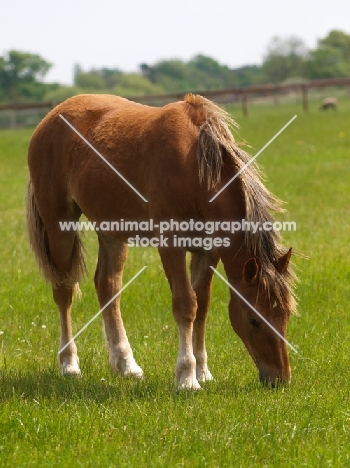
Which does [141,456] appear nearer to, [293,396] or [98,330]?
[293,396]

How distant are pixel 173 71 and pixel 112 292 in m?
83.6

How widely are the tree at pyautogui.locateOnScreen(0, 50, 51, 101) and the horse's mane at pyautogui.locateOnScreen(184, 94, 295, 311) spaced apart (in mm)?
84442

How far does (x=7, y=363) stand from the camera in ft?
19.3

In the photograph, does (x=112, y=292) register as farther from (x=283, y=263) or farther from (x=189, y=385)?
(x=283, y=263)

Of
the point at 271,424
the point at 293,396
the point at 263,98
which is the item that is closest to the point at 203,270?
the point at 293,396

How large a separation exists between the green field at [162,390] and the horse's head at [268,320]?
13 cm

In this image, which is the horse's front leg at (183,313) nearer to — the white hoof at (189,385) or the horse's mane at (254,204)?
the white hoof at (189,385)

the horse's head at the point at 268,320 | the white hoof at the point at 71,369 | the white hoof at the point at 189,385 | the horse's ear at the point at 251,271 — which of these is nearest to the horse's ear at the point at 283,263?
the horse's head at the point at 268,320

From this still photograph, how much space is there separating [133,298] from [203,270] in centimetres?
209

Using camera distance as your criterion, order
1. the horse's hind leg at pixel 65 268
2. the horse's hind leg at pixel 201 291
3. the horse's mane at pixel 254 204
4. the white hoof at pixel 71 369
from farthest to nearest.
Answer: the horse's hind leg at pixel 65 268, the white hoof at pixel 71 369, the horse's hind leg at pixel 201 291, the horse's mane at pixel 254 204

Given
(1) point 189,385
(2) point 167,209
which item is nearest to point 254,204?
(2) point 167,209

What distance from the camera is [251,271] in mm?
4707

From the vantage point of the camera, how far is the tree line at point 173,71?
8106 centimetres

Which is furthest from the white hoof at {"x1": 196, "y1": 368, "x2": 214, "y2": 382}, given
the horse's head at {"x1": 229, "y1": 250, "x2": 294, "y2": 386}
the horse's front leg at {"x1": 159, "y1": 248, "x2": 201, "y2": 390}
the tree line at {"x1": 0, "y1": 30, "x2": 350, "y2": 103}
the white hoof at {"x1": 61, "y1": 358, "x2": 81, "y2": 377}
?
the tree line at {"x1": 0, "y1": 30, "x2": 350, "y2": 103}
